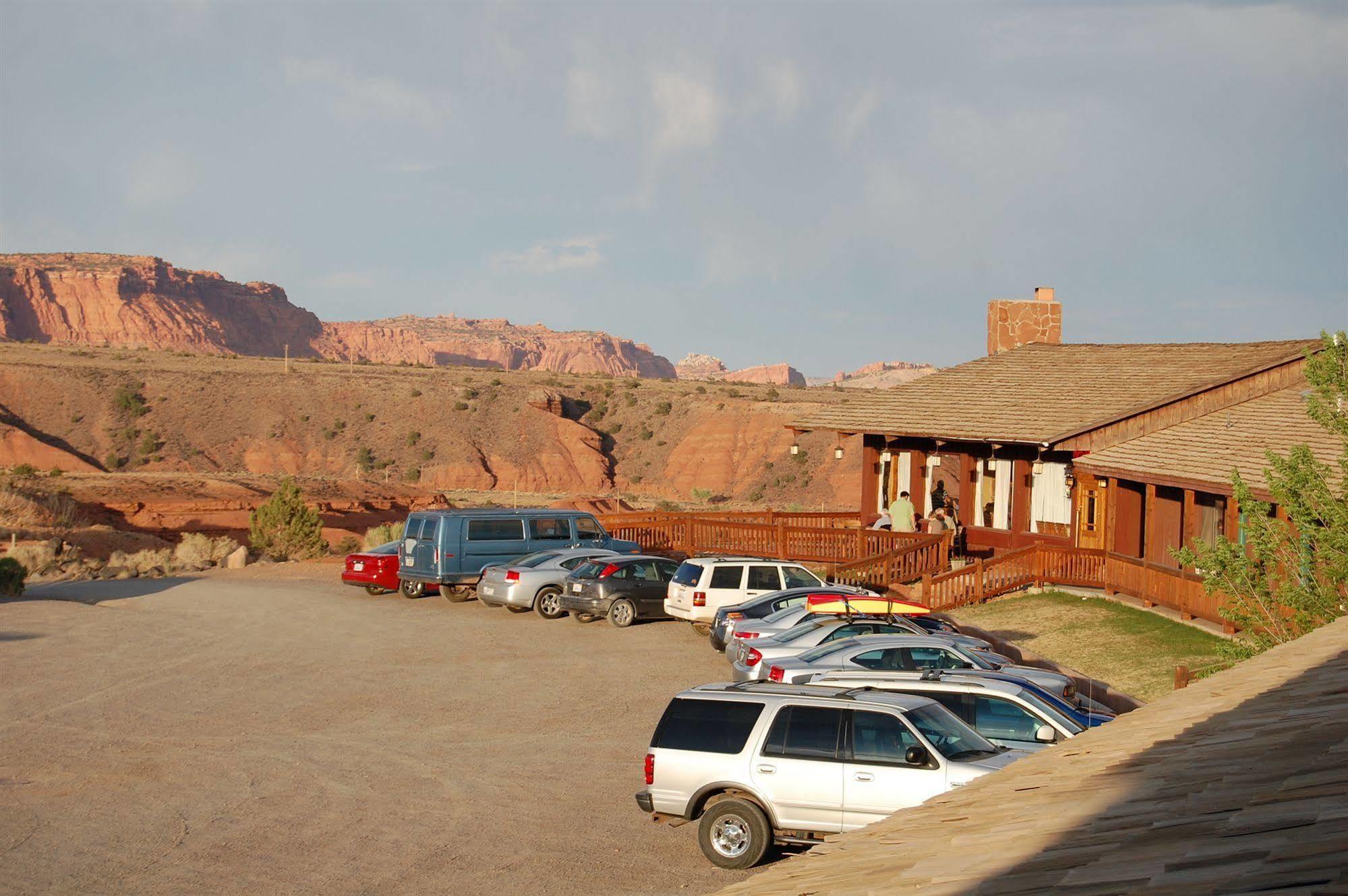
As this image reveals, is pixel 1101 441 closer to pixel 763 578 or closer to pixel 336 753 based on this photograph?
pixel 763 578

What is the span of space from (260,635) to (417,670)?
524cm

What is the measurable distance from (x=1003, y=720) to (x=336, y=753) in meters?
7.83

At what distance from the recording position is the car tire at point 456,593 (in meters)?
28.1

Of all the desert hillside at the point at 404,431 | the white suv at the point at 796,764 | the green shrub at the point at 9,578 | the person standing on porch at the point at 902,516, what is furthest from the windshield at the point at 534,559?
the desert hillside at the point at 404,431

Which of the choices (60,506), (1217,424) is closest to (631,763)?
(1217,424)

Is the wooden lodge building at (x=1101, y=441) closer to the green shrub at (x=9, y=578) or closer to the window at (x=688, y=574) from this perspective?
the window at (x=688, y=574)

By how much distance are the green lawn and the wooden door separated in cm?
208

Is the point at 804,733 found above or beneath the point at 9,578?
above

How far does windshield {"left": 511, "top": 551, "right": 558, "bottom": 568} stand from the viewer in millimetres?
26016

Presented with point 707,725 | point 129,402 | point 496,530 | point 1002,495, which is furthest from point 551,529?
point 129,402

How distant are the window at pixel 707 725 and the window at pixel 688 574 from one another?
11.8 m

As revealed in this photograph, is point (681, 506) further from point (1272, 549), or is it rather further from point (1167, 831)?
point (1167, 831)

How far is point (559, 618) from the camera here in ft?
84.7

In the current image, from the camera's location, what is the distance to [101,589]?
31.7m
